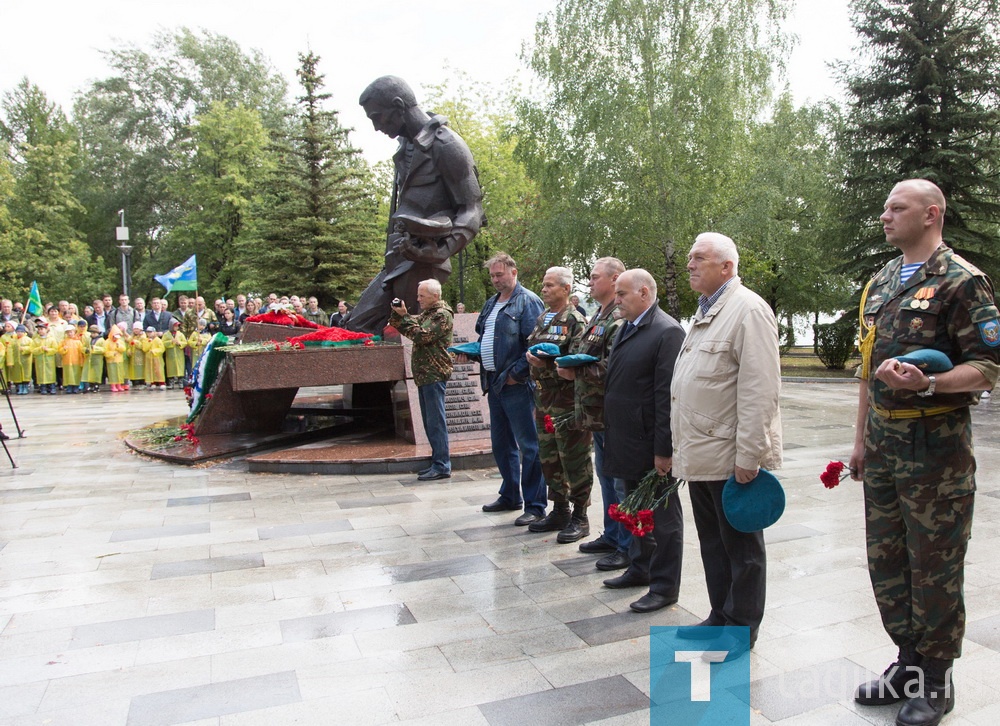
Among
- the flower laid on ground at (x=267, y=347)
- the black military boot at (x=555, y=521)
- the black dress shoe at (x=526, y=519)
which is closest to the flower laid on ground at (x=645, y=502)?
the black military boot at (x=555, y=521)

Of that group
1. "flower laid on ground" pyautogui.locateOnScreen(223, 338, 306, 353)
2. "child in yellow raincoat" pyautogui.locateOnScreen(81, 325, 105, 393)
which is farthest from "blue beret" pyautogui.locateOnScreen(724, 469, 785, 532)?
"child in yellow raincoat" pyautogui.locateOnScreen(81, 325, 105, 393)

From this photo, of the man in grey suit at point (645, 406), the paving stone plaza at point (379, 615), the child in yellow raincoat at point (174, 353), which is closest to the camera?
the paving stone plaza at point (379, 615)

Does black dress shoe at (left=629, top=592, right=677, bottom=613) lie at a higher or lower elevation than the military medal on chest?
lower

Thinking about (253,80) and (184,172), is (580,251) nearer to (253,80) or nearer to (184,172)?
(184,172)

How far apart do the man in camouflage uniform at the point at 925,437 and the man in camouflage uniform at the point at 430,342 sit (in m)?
4.34

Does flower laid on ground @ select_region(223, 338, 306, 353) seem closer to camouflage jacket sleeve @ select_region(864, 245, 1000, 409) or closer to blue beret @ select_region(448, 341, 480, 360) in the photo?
blue beret @ select_region(448, 341, 480, 360)

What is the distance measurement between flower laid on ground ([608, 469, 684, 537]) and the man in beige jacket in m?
0.24

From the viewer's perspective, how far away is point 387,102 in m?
9.37

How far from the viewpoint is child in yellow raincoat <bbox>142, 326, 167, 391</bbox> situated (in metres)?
18.2

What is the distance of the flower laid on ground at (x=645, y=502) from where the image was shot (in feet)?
12.1

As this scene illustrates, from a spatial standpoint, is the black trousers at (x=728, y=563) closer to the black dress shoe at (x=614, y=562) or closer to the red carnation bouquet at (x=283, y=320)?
the black dress shoe at (x=614, y=562)

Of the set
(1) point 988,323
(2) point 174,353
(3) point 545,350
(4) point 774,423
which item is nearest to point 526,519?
(3) point 545,350

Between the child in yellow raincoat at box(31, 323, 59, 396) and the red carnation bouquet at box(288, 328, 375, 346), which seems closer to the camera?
the red carnation bouquet at box(288, 328, 375, 346)

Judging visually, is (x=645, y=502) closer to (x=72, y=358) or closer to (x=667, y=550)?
(x=667, y=550)
